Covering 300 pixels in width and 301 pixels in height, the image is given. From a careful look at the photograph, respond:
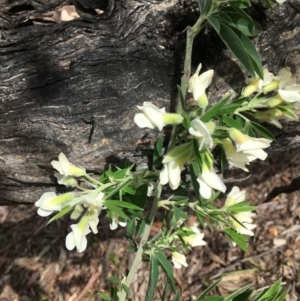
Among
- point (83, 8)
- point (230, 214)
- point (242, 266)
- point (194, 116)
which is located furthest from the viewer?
point (242, 266)

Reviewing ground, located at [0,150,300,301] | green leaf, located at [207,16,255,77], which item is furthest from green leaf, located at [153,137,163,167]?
ground, located at [0,150,300,301]

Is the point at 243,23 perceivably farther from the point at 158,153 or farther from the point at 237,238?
the point at 237,238

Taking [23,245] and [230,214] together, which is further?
[23,245]

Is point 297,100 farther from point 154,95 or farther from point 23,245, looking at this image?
point 23,245

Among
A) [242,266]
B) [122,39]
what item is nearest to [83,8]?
[122,39]

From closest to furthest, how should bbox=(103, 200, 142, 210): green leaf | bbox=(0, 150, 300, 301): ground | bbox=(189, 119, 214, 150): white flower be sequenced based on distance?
bbox=(189, 119, 214, 150): white flower → bbox=(103, 200, 142, 210): green leaf → bbox=(0, 150, 300, 301): ground

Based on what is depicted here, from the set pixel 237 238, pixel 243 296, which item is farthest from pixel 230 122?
pixel 243 296

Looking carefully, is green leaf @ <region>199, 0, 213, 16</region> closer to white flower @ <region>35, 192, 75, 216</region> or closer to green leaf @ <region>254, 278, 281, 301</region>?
white flower @ <region>35, 192, 75, 216</region>
